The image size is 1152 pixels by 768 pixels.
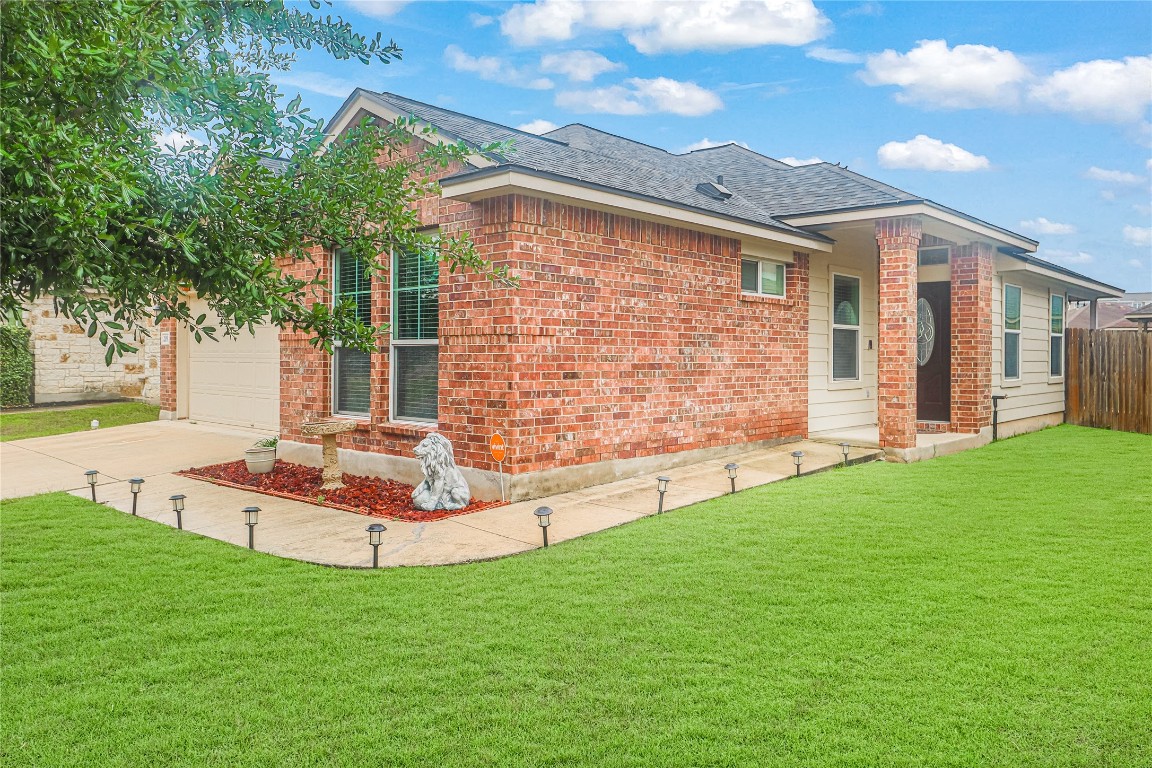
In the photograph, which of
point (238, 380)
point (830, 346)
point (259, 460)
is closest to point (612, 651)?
point (259, 460)

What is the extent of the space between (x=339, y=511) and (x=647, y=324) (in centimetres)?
418

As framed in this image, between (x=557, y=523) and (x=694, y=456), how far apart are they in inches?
134

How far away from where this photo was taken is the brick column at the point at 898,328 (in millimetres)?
10086

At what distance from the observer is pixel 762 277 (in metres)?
10.9

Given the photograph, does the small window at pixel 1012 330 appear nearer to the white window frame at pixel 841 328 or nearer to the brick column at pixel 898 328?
the white window frame at pixel 841 328

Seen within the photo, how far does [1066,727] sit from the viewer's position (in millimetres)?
3129

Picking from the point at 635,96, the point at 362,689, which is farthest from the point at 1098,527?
the point at 635,96

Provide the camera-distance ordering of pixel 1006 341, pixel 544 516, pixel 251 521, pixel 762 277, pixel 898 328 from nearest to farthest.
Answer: pixel 544 516 < pixel 251 521 < pixel 898 328 < pixel 762 277 < pixel 1006 341

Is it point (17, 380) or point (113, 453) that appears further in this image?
point (17, 380)

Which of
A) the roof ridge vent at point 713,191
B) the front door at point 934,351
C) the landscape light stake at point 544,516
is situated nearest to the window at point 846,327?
the front door at point 934,351

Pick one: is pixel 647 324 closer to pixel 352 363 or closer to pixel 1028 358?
pixel 352 363

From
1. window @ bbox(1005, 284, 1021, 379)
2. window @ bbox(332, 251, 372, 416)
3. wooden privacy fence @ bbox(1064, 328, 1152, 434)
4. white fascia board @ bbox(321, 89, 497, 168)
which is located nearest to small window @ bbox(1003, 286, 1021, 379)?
window @ bbox(1005, 284, 1021, 379)

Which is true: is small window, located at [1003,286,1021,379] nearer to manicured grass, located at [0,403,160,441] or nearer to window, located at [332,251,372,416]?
window, located at [332,251,372,416]

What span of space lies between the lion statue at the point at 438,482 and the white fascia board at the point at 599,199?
2.57 metres
